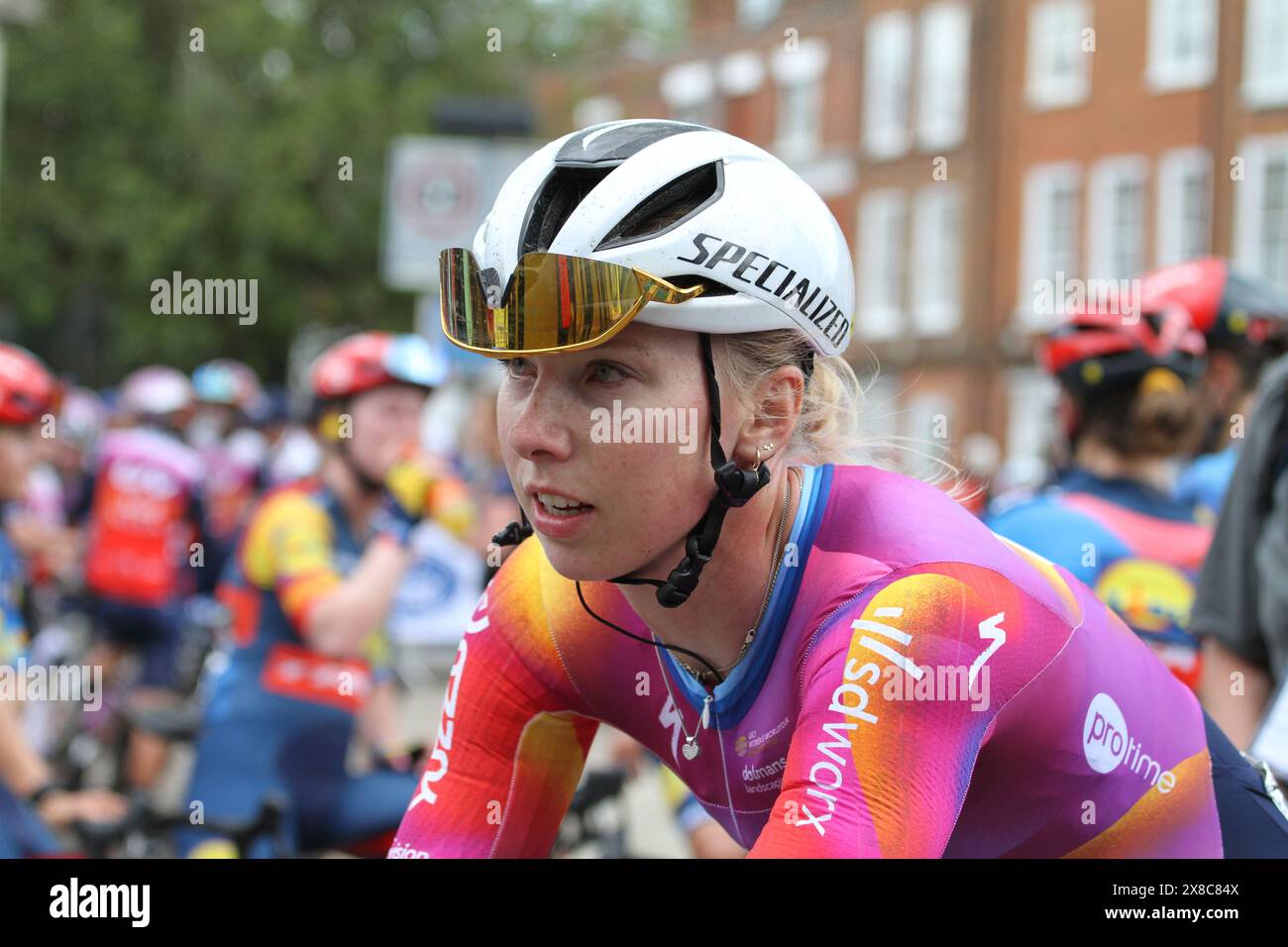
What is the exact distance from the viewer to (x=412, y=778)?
5.29 metres

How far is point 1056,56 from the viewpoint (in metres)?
30.8

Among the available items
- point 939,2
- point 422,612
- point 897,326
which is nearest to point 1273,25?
point 939,2

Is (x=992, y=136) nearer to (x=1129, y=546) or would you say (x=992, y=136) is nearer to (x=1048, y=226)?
(x=1048, y=226)

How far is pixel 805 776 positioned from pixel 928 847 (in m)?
0.18

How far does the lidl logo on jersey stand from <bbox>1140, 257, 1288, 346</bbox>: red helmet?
311 centimetres

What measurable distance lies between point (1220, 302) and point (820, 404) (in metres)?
3.29

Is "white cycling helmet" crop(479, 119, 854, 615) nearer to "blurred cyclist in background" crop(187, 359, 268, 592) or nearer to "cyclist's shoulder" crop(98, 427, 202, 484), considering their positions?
"cyclist's shoulder" crop(98, 427, 202, 484)

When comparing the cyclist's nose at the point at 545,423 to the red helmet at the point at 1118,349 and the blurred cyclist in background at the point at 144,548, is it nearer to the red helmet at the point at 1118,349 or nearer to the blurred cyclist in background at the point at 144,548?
the red helmet at the point at 1118,349

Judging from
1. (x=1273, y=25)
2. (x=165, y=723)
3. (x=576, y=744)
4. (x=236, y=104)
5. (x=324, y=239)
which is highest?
(x=1273, y=25)

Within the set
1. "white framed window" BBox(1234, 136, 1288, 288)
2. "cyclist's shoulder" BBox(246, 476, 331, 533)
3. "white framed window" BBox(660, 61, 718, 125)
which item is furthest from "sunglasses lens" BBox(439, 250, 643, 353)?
"white framed window" BBox(660, 61, 718, 125)

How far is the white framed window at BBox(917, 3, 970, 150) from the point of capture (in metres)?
32.0

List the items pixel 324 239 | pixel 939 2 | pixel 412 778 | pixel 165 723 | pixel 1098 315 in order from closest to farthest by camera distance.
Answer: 1. pixel 1098 315
2. pixel 412 778
3. pixel 165 723
4. pixel 324 239
5. pixel 939 2

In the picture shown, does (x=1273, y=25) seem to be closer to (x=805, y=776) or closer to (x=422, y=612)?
(x=422, y=612)

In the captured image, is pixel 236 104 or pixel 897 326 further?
pixel 897 326
